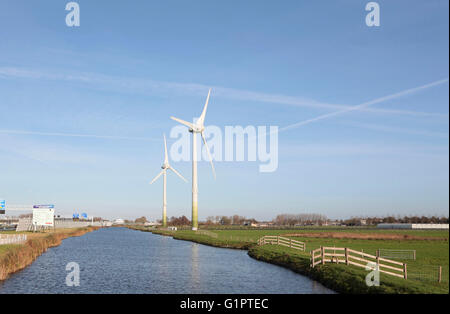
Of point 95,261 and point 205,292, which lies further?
Answer: point 95,261

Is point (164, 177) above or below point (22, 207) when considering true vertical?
above

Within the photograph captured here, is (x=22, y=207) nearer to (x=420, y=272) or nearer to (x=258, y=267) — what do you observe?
(x=258, y=267)

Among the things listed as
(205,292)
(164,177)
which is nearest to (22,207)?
(164,177)

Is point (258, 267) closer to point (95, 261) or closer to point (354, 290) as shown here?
point (354, 290)

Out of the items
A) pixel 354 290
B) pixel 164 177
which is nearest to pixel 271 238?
pixel 354 290

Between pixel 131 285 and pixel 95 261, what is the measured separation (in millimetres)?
20337

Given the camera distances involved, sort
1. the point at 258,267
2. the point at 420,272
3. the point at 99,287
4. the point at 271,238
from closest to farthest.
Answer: the point at 99,287, the point at 420,272, the point at 258,267, the point at 271,238

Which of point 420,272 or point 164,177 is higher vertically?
point 164,177

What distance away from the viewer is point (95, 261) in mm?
51844

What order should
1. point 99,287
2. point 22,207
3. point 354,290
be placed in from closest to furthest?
point 354,290
point 99,287
point 22,207
